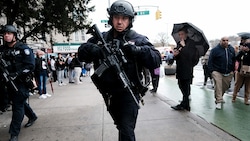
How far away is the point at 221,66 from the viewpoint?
574 centimetres

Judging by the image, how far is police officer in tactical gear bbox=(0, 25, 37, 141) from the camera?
12.5 ft

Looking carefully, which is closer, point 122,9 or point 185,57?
point 122,9

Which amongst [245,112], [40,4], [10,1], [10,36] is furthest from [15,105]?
[40,4]

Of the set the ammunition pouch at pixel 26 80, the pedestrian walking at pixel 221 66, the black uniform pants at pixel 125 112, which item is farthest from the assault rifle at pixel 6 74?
the pedestrian walking at pixel 221 66

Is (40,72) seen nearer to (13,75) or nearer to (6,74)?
(6,74)

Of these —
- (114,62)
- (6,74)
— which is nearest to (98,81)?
(114,62)

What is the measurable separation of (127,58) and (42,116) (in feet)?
12.4

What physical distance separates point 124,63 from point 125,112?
0.52 meters

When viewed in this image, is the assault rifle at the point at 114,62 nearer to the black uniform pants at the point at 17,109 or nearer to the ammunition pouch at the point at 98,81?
the ammunition pouch at the point at 98,81

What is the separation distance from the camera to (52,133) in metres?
4.23

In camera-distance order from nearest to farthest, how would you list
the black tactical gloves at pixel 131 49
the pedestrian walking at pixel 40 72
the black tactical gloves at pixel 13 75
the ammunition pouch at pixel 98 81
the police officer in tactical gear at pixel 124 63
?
the black tactical gloves at pixel 131 49 → the police officer in tactical gear at pixel 124 63 → the ammunition pouch at pixel 98 81 → the black tactical gloves at pixel 13 75 → the pedestrian walking at pixel 40 72

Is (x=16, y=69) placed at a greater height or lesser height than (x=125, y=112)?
greater

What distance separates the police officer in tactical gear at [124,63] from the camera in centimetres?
251

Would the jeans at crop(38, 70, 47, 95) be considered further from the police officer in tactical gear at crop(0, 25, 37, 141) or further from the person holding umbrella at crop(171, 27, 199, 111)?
the person holding umbrella at crop(171, 27, 199, 111)
